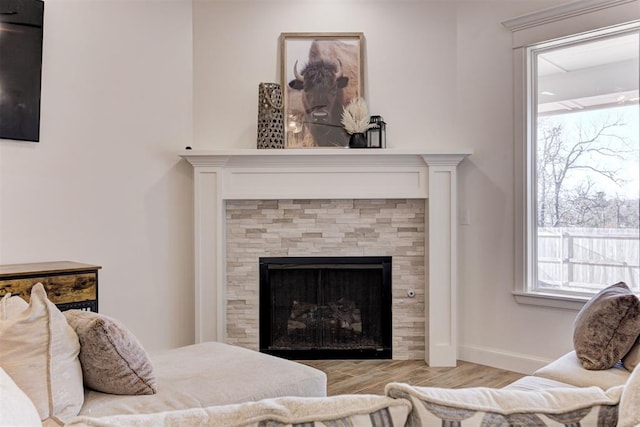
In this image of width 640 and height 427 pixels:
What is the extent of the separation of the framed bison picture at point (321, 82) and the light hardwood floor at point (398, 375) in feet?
5.71

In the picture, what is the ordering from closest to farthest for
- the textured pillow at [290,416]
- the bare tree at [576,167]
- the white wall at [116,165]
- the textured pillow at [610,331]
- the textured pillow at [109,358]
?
1. the textured pillow at [290,416]
2. the textured pillow at [109,358]
3. the textured pillow at [610,331]
4. the white wall at [116,165]
5. the bare tree at [576,167]

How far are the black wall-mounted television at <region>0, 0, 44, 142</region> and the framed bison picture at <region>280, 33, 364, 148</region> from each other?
1732 millimetres

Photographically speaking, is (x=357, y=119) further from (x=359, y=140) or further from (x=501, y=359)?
(x=501, y=359)

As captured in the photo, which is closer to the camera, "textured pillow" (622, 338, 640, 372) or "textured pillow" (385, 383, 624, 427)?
"textured pillow" (385, 383, 624, 427)

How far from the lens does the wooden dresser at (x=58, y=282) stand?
108 inches

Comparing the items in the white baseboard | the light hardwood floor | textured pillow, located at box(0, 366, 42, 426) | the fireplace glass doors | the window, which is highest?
the window

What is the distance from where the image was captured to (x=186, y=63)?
416cm

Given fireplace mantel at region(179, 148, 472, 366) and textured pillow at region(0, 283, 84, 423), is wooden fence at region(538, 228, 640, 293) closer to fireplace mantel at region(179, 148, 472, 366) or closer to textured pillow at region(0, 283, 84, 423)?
fireplace mantel at region(179, 148, 472, 366)

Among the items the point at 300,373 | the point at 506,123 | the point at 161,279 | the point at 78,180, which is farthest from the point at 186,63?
the point at 300,373

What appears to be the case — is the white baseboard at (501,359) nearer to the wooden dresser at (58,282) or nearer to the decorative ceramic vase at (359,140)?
the decorative ceramic vase at (359,140)

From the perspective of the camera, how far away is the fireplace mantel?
3.99 metres

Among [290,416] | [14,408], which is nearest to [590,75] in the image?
[290,416]

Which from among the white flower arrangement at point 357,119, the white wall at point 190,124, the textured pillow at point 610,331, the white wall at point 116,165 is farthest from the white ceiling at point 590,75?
the white wall at point 116,165

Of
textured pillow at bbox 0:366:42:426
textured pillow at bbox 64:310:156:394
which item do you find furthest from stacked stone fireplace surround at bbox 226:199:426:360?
textured pillow at bbox 0:366:42:426
